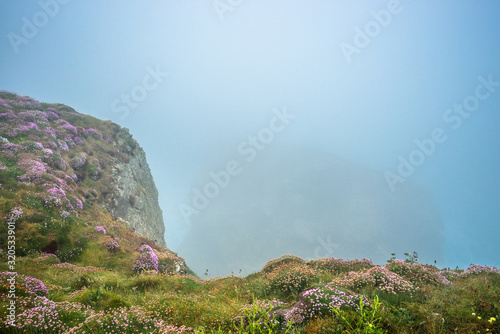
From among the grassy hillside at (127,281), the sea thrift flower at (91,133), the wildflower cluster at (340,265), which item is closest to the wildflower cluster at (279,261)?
the grassy hillside at (127,281)

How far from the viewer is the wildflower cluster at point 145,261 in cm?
1692

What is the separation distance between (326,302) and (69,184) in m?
26.0

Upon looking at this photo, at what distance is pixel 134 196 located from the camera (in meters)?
34.8

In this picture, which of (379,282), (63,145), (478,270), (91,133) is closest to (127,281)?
(379,282)

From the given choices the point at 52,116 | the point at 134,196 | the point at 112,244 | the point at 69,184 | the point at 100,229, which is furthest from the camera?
the point at 134,196

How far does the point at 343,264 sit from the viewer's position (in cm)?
1486

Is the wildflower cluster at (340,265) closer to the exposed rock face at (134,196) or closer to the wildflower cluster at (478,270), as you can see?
the wildflower cluster at (478,270)

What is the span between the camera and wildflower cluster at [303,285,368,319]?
5.44 meters

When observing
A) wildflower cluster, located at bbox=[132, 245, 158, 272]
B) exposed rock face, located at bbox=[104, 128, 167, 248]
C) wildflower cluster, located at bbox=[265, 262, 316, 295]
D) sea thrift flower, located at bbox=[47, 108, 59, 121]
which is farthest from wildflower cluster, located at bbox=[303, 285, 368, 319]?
sea thrift flower, located at bbox=[47, 108, 59, 121]

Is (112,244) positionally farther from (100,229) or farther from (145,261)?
(145,261)

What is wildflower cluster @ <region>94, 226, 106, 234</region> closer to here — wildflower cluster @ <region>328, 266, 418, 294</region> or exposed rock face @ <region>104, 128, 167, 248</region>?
exposed rock face @ <region>104, 128, 167, 248</region>

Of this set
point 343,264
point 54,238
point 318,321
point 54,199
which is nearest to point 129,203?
point 54,199

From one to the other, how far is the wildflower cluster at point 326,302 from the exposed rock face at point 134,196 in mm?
27814

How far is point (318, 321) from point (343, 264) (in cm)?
1120
